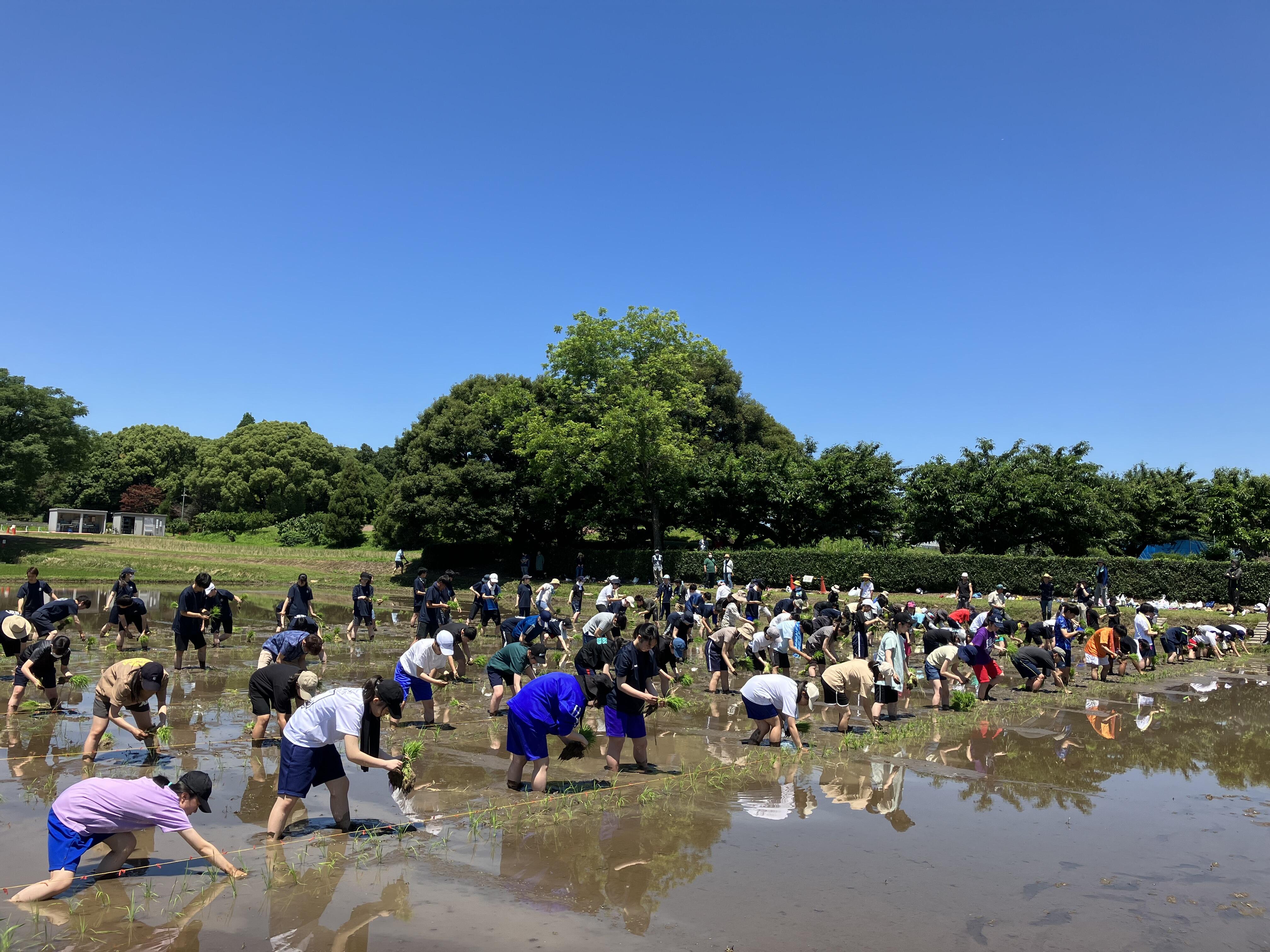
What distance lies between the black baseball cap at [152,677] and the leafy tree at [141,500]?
8264 cm

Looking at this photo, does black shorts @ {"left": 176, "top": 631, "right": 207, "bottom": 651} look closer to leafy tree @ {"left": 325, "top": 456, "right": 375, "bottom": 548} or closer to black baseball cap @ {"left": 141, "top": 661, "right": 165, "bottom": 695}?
black baseball cap @ {"left": 141, "top": 661, "right": 165, "bottom": 695}

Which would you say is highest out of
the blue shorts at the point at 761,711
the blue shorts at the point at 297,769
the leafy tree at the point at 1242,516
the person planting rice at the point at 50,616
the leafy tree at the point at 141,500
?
the leafy tree at the point at 141,500

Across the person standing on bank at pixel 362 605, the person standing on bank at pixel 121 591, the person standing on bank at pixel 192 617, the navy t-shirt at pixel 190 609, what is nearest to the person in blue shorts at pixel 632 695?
the person standing on bank at pixel 192 617

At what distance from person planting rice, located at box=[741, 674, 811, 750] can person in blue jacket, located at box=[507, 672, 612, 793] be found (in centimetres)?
300

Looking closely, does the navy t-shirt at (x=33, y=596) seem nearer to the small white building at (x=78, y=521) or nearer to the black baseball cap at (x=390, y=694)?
the black baseball cap at (x=390, y=694)

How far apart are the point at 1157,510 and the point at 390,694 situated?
51.9 meters

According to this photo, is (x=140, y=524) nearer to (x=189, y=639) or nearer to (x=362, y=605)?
(x=362, y=605)

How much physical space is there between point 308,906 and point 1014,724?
11.2m

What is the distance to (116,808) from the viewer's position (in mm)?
5754

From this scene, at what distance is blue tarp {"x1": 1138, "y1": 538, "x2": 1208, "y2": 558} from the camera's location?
52.2 meters

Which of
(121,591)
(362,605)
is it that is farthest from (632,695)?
(362,605)

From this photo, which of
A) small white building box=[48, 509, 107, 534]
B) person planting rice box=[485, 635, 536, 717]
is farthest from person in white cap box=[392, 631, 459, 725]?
small white building box=[48, 509, 107, 534]

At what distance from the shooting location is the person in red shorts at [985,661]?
1510 centimetres

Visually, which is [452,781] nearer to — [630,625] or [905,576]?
[630,625]
